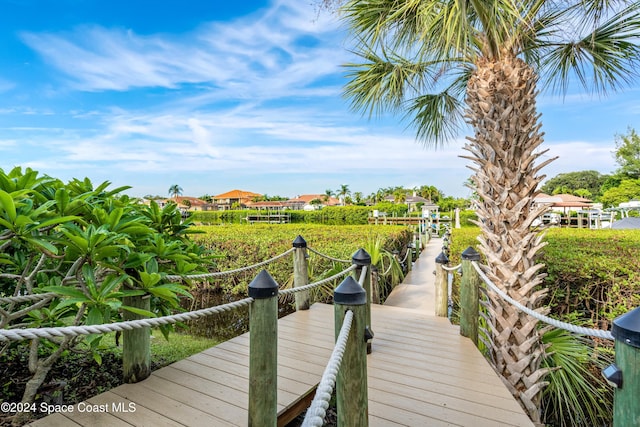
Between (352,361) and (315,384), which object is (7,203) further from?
(315,384)

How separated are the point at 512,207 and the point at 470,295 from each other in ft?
3.23

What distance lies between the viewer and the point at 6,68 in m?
10.5

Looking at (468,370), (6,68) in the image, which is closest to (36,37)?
(6,68)

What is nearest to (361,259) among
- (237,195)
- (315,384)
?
(315,384)

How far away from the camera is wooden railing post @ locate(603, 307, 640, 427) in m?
0.86

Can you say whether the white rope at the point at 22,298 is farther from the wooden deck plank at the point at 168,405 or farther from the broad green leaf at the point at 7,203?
the wooden deck plank at the point at 168,405

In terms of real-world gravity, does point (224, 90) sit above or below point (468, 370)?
above

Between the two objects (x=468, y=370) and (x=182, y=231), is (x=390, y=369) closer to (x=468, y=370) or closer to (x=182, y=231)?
(x=468, y=370)

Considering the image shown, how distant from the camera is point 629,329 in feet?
2.84

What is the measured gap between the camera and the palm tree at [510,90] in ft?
9.56

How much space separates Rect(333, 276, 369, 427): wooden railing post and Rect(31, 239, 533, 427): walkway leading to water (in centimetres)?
78

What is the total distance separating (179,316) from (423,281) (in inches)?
273

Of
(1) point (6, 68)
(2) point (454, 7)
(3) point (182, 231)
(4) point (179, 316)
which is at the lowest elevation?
(4) point (179, 316)

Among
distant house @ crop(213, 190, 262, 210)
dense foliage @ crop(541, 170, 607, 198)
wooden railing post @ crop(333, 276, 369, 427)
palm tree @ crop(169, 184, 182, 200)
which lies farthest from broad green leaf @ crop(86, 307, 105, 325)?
palm tree @ crop(169, 184, 182, 200)
